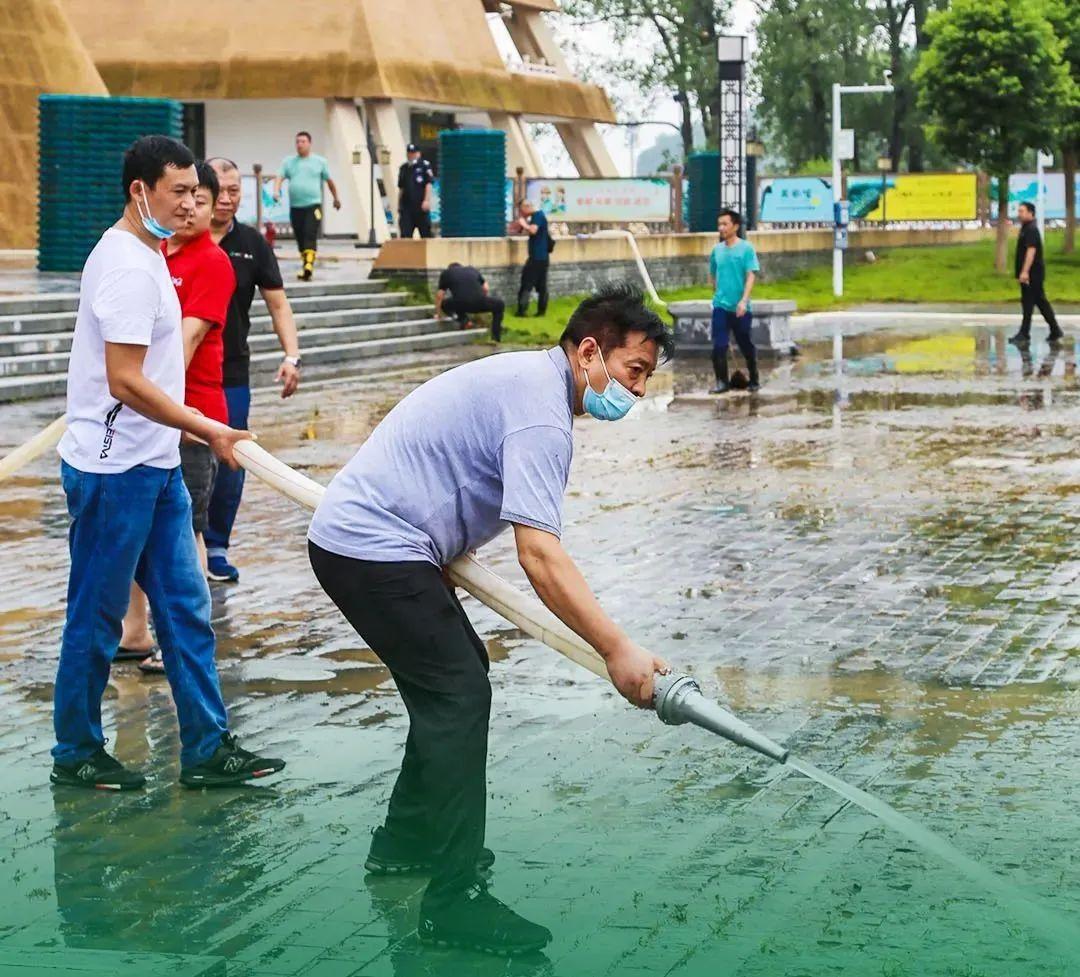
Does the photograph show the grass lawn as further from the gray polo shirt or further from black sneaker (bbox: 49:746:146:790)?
the gray polo shirt

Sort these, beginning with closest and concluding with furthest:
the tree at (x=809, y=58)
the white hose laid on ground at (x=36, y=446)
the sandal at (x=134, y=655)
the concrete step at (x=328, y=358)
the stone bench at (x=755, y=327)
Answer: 1. the white hose laid on ground at (x=36, y=446)
2. the sandal at (x=134, y=655)
3. the concrete step at (x=328, y=358)
4. the stone bench at (x=755, y=327)
5. the tree at (x=809, y=58)

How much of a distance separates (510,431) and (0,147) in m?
24.0

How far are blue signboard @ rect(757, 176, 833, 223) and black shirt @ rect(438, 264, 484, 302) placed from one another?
20886mm

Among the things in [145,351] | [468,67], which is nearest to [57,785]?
[145,351]

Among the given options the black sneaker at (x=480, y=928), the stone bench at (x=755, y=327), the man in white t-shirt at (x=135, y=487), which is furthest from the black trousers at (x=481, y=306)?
the black sneaker at (x=480, y=928)

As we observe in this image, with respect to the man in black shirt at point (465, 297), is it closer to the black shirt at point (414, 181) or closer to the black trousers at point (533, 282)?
the black trousers at point (533, 282)

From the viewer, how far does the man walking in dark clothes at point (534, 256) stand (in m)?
26.1

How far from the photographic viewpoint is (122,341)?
18.4 ft

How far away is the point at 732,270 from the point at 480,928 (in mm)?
14017

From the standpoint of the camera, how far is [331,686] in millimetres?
7254

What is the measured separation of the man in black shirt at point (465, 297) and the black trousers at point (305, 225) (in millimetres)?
1797

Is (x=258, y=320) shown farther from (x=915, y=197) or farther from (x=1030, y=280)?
(x=915, y=197)

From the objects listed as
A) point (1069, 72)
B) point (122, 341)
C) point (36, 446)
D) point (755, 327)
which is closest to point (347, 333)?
point (755, 327)

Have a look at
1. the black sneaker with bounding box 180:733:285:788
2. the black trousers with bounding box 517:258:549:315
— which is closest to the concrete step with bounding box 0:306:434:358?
the black trousers with bounding box 517:258:549:315
